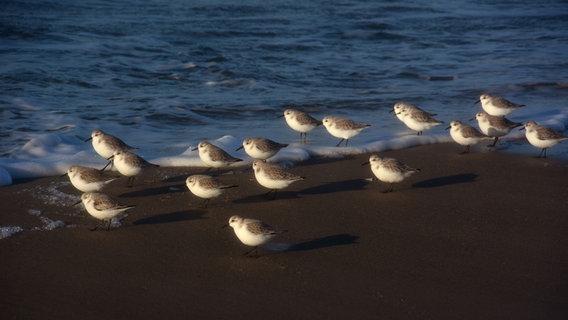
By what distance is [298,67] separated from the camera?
51.1ft

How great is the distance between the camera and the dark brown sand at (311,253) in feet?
16.6

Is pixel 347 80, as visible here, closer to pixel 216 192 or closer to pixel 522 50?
pixel 522 50

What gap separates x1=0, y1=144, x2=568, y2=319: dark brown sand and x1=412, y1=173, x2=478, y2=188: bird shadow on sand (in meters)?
0.03

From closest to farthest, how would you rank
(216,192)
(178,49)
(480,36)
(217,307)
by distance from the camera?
(217,307) < (216,192) < (178,49) < (480,36)

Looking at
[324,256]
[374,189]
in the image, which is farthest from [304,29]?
[324,256]

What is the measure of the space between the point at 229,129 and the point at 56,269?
5.07 meters

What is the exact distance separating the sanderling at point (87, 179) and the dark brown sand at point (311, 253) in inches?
12.1

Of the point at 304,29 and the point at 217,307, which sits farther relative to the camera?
the point at 304,29

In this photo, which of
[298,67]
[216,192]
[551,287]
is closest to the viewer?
[551,287]

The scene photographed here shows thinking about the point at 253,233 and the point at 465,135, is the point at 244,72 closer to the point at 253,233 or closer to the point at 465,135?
the point at 465,135

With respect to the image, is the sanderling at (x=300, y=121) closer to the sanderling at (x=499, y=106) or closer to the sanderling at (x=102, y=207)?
the sanderling at (x=499, y=106)

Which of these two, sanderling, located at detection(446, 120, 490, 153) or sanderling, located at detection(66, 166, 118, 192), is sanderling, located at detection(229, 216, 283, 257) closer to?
sanderling, located at detection(66, 166, 118, 192)

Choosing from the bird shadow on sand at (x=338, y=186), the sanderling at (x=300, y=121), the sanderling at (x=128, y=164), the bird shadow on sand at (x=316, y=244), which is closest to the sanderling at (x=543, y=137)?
the bird shadow on sand at (x=338, y=186)

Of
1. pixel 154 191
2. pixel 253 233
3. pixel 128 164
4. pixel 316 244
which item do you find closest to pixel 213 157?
pixel 154 191
